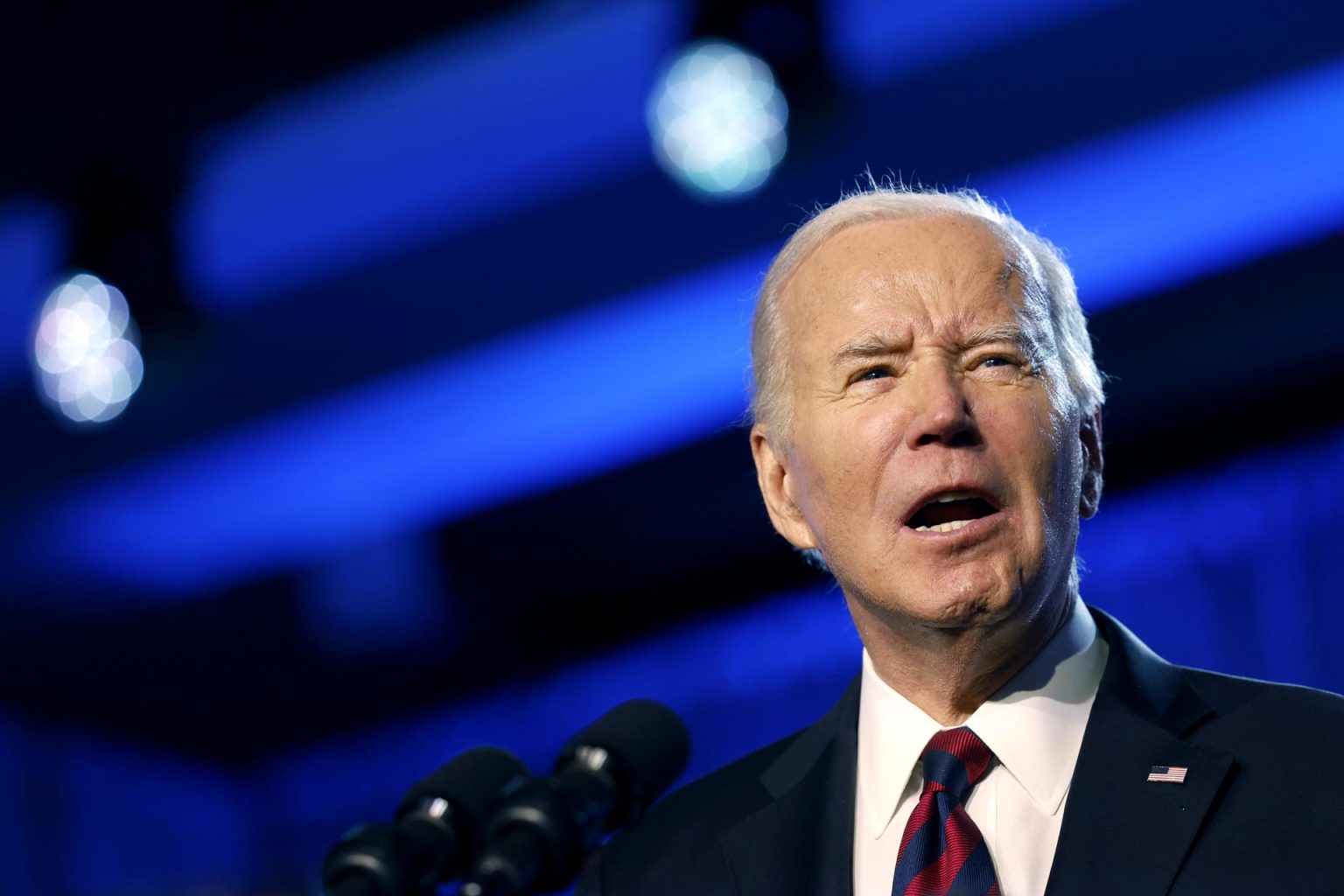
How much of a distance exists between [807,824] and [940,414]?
51 cm

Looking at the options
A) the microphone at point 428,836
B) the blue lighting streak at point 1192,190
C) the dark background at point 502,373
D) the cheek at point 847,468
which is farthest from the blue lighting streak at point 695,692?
the microphone at point 428,836

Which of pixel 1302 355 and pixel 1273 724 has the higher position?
pixel 1302 355

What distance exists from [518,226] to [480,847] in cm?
310

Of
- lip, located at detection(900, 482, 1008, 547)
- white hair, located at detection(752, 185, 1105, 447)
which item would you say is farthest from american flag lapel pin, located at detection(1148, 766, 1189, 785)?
white hair, located at detection(752, 185, 1105, 447)

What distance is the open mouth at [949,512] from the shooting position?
167 cm

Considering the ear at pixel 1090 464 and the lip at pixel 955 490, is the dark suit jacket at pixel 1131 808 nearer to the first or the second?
the ear at pixel 1090 464

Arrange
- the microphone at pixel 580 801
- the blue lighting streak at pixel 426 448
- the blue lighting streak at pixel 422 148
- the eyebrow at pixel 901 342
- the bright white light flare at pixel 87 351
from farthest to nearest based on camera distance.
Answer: the blue lighting streak at pixel 426 448
the bright white light flare at pixel 87 351
the blue lighting streak at pixel 422 148
the eyebrow at pixel 901 342
the microphone at pixel 580 801

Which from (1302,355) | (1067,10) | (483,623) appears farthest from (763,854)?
(483,623)

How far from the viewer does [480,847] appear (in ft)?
5.73

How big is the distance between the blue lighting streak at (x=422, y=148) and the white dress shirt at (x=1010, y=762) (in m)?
2.47

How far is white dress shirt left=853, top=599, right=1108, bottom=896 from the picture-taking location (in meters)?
1.67

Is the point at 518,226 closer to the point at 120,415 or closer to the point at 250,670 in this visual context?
the point at 120,415

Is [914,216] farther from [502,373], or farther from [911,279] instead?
[502,373]

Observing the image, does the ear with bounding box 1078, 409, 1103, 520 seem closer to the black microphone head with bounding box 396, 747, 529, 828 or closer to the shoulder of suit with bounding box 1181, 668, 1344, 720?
the shoulder of suit with bounding box 1181, 668, 1344, 720
